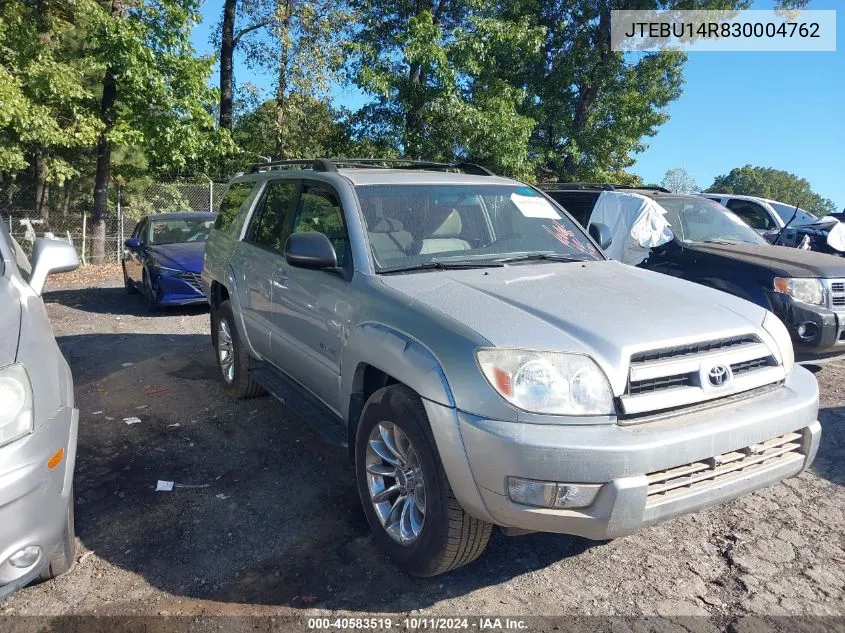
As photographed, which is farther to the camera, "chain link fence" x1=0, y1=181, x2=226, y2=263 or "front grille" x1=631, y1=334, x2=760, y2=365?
"chain link fence" x1=0, y1=181, x2=226, y2=263

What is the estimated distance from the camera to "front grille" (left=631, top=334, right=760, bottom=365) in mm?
2654

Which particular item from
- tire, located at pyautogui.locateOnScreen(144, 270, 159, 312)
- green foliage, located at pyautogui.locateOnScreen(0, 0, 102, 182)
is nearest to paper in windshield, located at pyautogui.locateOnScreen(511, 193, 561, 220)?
tire, located at pyautogui.locateOnScreen(144, 270, 159, 312)

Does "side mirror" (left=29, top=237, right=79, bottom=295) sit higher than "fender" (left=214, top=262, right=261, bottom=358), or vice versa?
"side mirror" (left=29, top=237, right=79, bottom=295)

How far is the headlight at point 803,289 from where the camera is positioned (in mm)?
5730

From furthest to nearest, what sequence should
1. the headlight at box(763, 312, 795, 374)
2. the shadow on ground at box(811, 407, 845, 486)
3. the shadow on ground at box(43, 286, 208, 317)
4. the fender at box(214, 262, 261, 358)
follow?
1. the shadow on ground at box(43, 286, 208, 317)
2. the fender at box(214, 262, 261, 358)
3. the shadow on ground at box(811, 407, 845, 486)
4. the headlight at box(763, 312, 795, 374)

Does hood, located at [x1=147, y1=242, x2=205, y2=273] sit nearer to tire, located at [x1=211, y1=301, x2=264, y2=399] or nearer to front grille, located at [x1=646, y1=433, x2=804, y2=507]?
tire, located at [x1=211, y1=301, x2=264, y2=399]

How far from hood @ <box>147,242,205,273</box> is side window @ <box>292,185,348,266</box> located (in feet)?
18.0

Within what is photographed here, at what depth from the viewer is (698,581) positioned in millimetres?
3012

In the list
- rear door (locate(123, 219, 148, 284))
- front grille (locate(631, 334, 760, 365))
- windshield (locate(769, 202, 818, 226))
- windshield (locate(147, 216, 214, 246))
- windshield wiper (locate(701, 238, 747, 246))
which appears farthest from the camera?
windshield (locate(769, 202, 818, 226))

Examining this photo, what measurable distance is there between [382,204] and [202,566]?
2.19 meters

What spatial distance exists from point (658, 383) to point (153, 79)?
43.2 ft

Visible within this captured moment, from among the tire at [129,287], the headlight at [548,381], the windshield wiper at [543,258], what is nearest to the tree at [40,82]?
the tire at [129,287]

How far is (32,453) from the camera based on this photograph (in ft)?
7.74

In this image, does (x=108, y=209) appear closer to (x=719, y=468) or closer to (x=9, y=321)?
(x=9, y=321)
